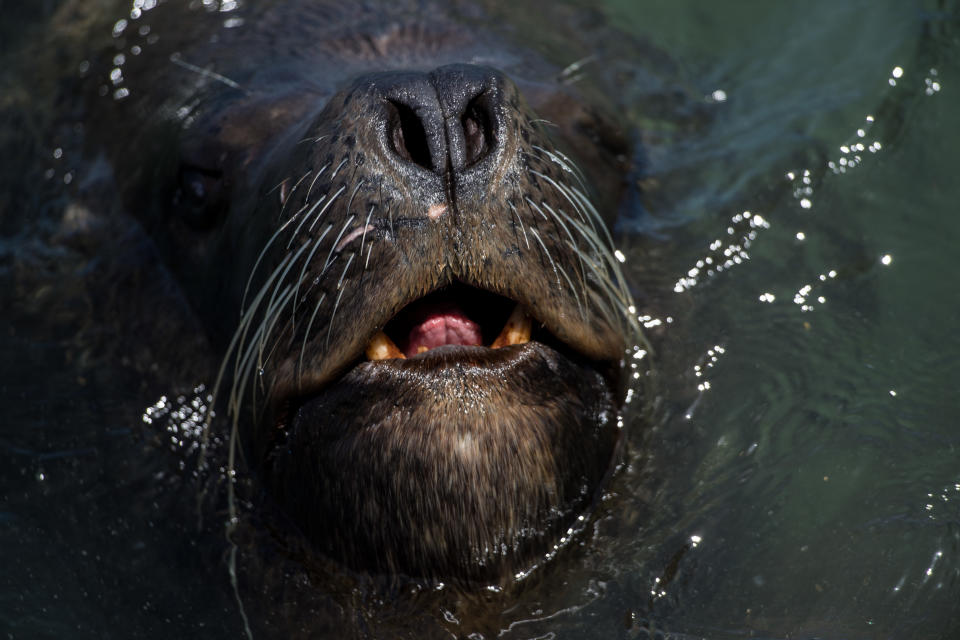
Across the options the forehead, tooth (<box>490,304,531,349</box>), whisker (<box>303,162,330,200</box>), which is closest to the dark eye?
the forehead

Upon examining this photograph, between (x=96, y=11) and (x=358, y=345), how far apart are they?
2593 mm

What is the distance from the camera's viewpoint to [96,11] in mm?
4742

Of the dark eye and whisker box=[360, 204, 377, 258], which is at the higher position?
whisker box=[360, 204, 377, 258]

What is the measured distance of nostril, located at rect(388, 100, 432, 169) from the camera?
2.86 metres

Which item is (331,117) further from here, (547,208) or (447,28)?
(447,28)

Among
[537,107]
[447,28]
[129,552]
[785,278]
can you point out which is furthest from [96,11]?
[785,278]

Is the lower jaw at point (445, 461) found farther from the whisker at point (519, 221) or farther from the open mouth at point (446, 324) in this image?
the whisker at point (519, 221)

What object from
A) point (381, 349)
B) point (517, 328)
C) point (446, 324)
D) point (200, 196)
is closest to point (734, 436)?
point (517, 328)

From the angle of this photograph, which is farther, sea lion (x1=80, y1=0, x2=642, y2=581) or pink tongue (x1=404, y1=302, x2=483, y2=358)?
pink tongue (x1=404, y1=302, x2=483, y2=358)

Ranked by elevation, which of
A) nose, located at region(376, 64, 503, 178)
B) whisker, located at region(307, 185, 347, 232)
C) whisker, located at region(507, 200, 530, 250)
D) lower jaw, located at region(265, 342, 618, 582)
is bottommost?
lower jaw, located at region(265, 342, 618, 582)

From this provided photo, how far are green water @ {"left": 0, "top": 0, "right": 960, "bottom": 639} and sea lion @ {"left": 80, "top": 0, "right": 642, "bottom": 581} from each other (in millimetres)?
251

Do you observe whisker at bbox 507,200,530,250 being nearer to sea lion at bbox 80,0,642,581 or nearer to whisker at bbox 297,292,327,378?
sea lion at bbox 80,0,642,581

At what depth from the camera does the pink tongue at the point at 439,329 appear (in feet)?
9.96

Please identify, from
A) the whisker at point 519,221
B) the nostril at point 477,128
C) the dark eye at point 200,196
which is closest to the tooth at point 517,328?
the whisker at point 519,221
